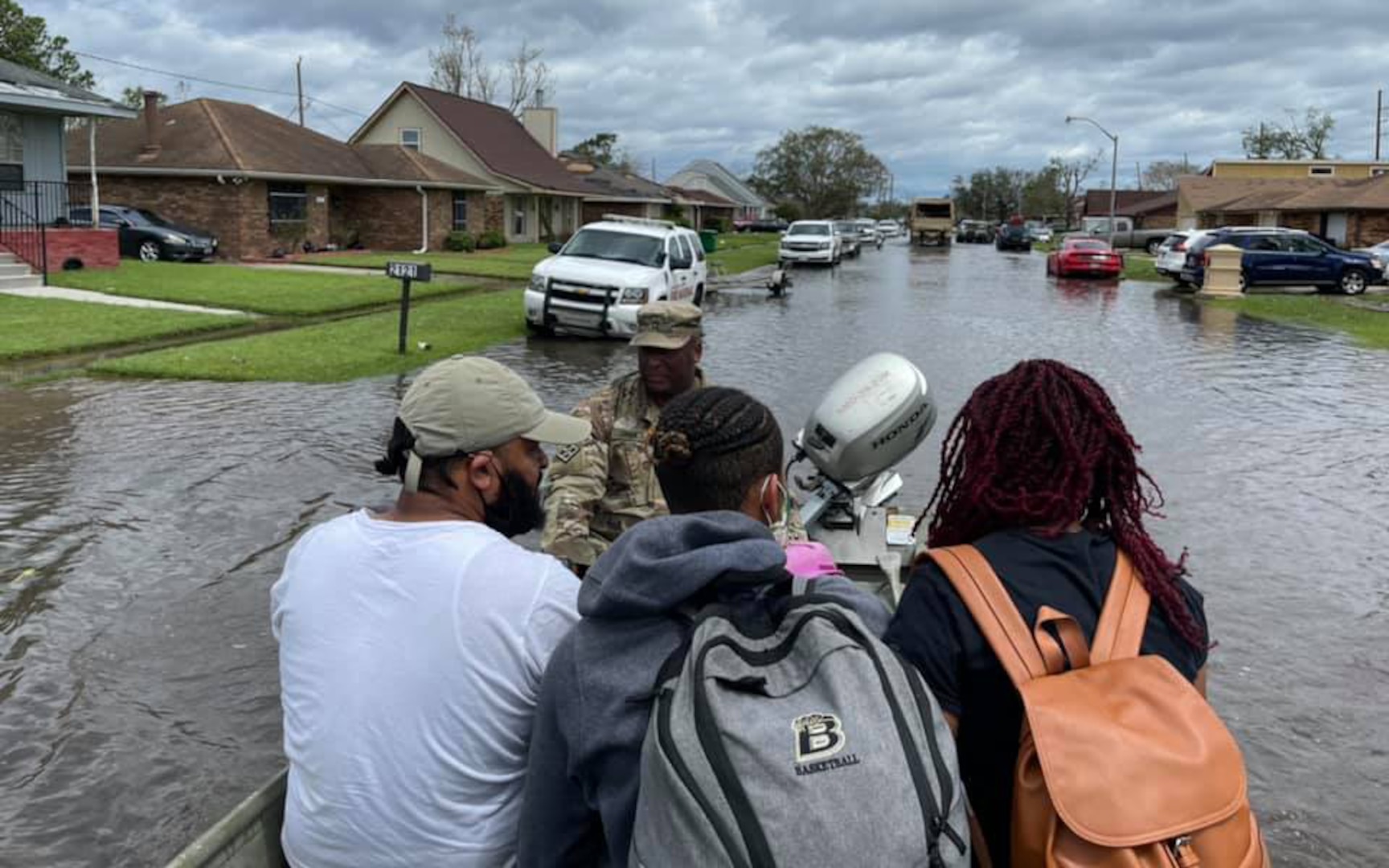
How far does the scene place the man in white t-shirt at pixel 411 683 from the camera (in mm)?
2303

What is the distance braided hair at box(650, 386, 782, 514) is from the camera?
2.44 meters

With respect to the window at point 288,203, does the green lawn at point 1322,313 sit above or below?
below

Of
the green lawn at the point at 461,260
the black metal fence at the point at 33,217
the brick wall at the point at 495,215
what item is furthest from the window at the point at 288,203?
the brick wall at the point at 495,215

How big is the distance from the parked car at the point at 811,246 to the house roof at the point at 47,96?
22.5 metres

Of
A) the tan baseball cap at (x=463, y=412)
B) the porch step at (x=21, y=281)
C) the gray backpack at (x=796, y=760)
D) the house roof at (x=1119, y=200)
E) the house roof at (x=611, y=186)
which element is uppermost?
the house roof at (x=1119, y=200)

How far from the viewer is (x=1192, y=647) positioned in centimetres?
234

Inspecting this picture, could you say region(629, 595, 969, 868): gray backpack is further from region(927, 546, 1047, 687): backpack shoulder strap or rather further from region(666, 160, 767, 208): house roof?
region(666, 160, 767, 208): house roof

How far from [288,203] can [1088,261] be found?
25062 millimetres

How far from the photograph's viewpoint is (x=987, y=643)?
2164 mm

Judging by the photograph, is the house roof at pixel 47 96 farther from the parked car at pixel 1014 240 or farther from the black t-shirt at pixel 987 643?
the parked car at pixel 1014 240

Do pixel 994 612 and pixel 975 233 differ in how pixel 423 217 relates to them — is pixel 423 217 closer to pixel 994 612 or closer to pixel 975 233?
pixel 994 612

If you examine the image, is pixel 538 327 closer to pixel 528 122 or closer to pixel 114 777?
pixel 114 777

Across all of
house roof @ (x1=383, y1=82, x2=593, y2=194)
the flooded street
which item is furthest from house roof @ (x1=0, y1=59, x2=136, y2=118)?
house roof @ (x1=383, y1=82, x2=593, y2=194)

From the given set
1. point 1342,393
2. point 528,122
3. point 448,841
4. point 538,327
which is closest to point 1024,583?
point 448,841
